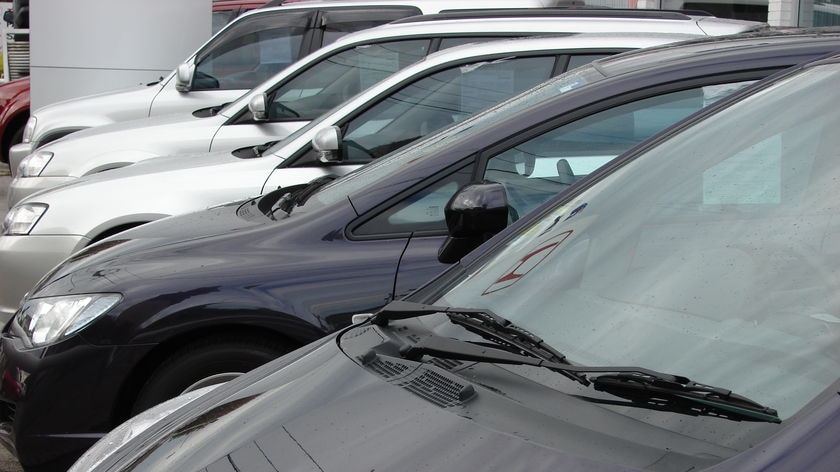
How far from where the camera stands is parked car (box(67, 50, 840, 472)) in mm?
1774

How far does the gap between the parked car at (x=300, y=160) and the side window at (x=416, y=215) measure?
1.31 m

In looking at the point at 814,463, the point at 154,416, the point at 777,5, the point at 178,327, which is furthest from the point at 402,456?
the point at 777,5

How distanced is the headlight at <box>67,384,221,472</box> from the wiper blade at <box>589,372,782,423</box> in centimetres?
135

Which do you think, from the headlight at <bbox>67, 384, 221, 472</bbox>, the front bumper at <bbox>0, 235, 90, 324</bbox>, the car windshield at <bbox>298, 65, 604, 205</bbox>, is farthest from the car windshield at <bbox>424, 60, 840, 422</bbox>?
the front bumper at <bbox>0, 235, 90, 324</bbox>

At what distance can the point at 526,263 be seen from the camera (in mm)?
2576

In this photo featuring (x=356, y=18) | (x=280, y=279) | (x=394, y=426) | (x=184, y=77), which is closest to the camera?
(x=394, y=426)

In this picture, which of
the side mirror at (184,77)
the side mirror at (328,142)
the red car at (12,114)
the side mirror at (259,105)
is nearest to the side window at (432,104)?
the side mirror at (328,142)

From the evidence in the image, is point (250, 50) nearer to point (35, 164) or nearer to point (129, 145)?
point (129, 145)

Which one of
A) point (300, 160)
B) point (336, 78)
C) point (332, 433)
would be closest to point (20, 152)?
point (336, 78)

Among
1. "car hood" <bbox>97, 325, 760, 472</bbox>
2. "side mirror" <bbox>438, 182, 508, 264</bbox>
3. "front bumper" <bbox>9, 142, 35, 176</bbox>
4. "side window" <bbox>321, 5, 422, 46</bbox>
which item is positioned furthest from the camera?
"front bumper" <bbox>9, 142, 35, 176</bbox>

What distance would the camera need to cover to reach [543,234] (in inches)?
105

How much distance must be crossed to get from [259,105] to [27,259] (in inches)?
84.3

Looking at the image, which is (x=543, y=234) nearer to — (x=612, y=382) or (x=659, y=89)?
(x=612, y=382)

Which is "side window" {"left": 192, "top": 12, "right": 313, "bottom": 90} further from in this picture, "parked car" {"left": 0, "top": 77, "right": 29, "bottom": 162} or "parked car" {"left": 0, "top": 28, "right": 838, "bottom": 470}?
"parked car" {"left": 0, "top": 28, "right": 838, "bottom": 470}
